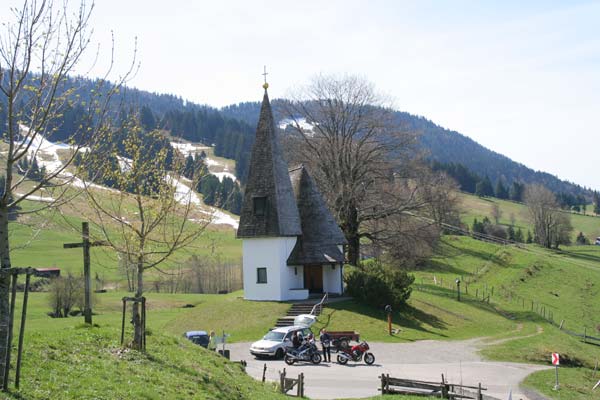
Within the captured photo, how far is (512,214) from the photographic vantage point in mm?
149750

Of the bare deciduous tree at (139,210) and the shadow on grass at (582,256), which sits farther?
the shadow on grass at (582,256)

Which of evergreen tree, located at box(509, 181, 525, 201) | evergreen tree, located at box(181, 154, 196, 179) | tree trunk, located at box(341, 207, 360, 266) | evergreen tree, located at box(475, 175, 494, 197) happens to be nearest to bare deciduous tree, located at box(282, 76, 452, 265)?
tree trunk, located at box(341, 207, 360, 266)

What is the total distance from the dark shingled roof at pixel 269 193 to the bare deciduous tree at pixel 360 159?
697 centimetres

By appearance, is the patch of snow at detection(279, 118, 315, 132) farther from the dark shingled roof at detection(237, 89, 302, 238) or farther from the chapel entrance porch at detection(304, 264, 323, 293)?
the chapel entrance porch at detection(304, 264, 323, 293)

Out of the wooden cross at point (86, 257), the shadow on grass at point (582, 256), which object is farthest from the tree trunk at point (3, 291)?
the shadow on grass at point (582, 256)

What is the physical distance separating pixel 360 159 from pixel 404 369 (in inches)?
911

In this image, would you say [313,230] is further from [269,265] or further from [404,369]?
[404,369]

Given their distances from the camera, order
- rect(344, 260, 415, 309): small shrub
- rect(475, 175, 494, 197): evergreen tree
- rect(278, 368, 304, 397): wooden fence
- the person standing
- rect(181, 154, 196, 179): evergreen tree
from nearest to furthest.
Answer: rect(181, 154, 196, 179): evergreen tree
rect(278, 368, 304, 397): wooden fence
the person standing
rect(344, 260, 415, 309): small shrub
rect(475, 175, 494, 197): evergreen tree

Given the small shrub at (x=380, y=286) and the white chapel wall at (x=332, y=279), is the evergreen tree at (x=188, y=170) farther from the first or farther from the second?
the white chapel wall at (x=332, y=279)

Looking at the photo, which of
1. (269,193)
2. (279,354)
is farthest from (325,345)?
(269,193)

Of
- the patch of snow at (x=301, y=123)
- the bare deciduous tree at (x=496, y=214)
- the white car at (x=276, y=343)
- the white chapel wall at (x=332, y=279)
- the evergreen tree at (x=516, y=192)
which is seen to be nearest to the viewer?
the white car at (x=276, y=343)

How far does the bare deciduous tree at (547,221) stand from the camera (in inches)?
4149

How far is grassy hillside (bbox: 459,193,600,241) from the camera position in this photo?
14162cm

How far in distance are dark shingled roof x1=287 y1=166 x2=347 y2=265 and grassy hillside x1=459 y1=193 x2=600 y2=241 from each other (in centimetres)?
9965
